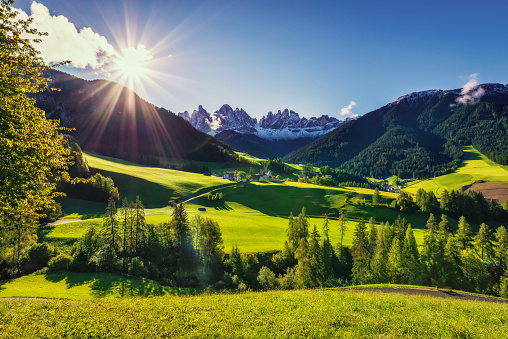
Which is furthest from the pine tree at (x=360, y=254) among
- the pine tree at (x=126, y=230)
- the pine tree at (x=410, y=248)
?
the pine tree at (x=126, y=230)

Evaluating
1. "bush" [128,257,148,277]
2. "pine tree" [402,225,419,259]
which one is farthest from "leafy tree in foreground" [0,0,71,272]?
"pine tree" [402,225,419,259]

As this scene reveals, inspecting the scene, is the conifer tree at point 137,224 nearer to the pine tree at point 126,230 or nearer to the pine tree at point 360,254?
the pine tree at point 126,230

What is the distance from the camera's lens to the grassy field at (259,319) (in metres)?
12.6

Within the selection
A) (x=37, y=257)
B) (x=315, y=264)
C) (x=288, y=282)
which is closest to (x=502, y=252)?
(x=315, y=264)

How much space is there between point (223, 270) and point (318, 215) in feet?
232

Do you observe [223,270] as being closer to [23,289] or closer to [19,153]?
[23,289]

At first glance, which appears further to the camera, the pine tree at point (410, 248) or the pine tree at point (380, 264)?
the pine tree at point (410, 248)

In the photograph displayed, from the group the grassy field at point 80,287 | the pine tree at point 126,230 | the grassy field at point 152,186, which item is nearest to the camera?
the grassy field at point 80,287

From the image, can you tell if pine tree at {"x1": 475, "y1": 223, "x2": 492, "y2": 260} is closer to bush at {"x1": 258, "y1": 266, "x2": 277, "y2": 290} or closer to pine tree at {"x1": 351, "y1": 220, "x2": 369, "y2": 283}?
pine tree at {"x1": 351, "y1": 220, "x2": 369, "y2": 283}

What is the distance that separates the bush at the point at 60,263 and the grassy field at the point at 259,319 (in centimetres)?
2997

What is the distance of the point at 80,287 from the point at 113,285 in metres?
4.59

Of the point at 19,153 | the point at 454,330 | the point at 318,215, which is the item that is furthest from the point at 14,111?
the point at 318,215

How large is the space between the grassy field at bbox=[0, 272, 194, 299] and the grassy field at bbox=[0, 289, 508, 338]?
16038 mm

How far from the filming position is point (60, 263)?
41.8 meters
